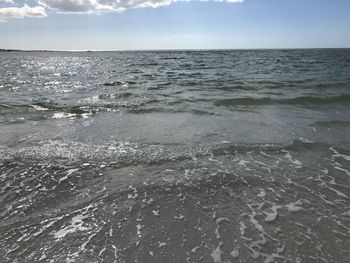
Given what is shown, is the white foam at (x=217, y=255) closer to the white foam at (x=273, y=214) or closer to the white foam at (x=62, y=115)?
the white foam at (x=273, y=214)

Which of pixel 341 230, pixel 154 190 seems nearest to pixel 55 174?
pixel 154 190

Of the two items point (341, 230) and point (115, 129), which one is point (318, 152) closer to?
point (341, 230)

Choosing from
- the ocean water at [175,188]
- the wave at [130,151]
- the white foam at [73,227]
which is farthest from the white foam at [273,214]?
the white foam at [73,227]

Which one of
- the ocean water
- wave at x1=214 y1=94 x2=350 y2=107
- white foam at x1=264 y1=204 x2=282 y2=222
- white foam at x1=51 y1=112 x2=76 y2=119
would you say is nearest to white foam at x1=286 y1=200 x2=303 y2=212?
the ocean water

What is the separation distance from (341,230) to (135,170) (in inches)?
173

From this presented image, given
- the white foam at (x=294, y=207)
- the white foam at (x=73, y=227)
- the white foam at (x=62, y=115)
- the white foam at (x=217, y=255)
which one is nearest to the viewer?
the white foam at (x=217, y=255)

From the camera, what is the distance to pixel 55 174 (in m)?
7.66

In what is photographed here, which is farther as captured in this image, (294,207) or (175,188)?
(175,188)

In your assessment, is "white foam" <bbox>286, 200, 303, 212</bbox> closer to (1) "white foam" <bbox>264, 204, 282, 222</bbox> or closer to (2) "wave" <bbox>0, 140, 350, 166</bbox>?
(1) "white foam" <bbox>264, 204, 282, 222</bbox>

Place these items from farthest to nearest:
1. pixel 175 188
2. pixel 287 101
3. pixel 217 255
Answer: pixel 287 101
pixel 175 188
pixel 217 255

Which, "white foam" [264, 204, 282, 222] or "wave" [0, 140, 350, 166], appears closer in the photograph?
"white foam" [264, 204, 282, 222]

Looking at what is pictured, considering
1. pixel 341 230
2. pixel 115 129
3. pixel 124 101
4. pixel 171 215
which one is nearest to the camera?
pixel 341 230

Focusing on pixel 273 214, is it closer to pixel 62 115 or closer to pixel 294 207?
pixel 294 207

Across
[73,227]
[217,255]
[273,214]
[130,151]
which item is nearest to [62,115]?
[130,151]
